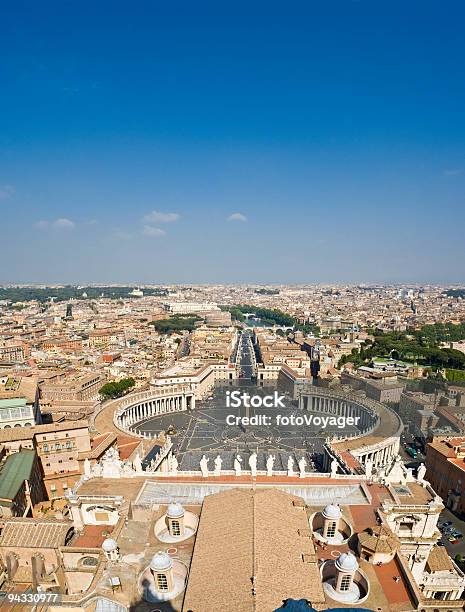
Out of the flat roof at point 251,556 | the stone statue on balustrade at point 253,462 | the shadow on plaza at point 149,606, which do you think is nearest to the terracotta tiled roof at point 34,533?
the shadow on plaza at point 149,606

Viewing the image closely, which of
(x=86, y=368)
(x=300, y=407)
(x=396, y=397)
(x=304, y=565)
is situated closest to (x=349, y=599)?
(x=304, y=565)

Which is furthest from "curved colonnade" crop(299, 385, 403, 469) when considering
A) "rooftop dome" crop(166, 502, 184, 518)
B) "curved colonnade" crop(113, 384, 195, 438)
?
"rooftop dome" crop(166, 502, 184, 518)

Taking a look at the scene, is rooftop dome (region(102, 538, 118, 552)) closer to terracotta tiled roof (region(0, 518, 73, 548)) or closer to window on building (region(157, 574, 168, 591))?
window on building (region(157, 574, 168, 591))

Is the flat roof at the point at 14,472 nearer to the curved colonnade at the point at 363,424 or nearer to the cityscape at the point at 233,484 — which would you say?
the cityscape at the point at 233,484

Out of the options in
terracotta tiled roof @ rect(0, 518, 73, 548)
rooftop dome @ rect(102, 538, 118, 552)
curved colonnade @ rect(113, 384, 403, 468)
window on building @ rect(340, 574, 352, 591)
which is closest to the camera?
window on building @ rect(340, 574, 352, 591)

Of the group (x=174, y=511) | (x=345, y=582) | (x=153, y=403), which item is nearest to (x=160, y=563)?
(x=174, y=511)

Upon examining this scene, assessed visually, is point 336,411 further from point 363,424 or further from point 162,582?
point 162,582
